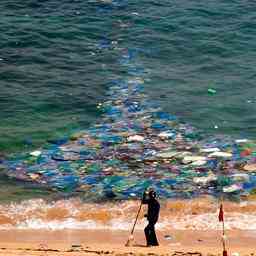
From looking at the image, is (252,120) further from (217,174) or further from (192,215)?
(192,215)

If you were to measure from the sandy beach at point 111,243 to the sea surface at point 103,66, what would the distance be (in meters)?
0.79

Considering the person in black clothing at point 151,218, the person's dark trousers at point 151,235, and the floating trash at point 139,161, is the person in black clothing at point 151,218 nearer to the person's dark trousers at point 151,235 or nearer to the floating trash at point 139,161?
the person's dark trousers at point 151,235

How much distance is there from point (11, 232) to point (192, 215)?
5.16 m

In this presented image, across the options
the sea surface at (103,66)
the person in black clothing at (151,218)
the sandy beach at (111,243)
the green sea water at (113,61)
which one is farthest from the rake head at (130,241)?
the green sea water at (113,61)

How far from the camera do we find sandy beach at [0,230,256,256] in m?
15.5

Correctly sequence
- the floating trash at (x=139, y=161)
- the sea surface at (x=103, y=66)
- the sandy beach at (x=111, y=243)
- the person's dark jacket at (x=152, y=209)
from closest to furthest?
the sandy beach at (x=111, y=243) < the person's dark jacket at (x=152, y=209) < the floating trash at (x=139, y=161) < the sea surface at (x=103, y=66)

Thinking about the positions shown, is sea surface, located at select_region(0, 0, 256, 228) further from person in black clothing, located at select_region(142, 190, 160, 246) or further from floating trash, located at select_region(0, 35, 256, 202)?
person in black clothing, located at select_region(142, 190, 160, 246)

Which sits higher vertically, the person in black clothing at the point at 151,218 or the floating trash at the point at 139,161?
the person in black clothing at the point at 151,218

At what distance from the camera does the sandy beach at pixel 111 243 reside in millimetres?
15516

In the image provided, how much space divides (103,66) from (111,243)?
16.5 m

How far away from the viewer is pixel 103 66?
32.6 meters

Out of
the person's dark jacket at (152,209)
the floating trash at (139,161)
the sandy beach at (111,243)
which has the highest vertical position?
the person's dark jacket at (152,209)

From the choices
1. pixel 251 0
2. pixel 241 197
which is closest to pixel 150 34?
pixel 251 0

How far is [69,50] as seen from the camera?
34.5 m
